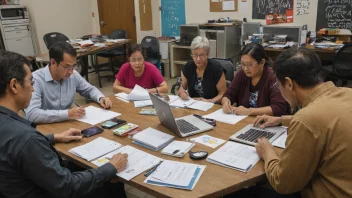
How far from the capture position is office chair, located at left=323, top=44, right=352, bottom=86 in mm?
3900

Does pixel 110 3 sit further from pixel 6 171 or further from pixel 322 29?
pixel 6 171

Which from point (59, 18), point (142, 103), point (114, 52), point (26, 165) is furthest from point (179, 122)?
point (59, 18)

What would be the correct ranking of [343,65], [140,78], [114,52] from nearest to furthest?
[140,78]
[343,65]
[114,52]

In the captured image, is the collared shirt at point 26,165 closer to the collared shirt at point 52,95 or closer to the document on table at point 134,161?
the document on table at point 134,161

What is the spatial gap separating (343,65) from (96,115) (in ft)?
11.0

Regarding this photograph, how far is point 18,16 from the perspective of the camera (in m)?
5.86

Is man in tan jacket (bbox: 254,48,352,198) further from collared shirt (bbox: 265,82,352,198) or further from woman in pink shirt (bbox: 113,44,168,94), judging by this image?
woman in pink shirt (bbox: 113,44,168,94)

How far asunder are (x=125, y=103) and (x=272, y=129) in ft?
3.91

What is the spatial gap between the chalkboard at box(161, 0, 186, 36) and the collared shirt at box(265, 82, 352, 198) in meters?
5.13

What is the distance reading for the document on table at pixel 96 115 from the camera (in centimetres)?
210

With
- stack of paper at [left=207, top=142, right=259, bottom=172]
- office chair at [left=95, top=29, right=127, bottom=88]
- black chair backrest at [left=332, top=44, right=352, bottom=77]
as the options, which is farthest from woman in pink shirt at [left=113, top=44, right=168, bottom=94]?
office chair at [left=95, top=29, right=127, bottom=88]

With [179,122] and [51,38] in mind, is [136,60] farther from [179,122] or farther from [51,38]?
[51,38]

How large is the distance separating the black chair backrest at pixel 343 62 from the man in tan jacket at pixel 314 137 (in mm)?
3042

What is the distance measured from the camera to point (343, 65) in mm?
3979
